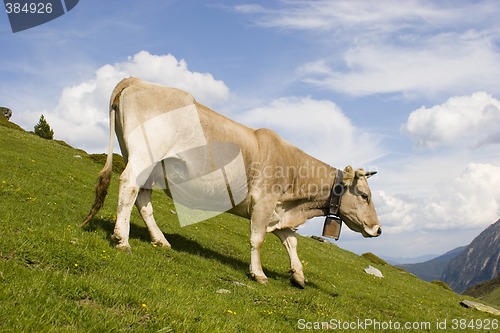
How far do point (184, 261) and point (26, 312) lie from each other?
7.16 m

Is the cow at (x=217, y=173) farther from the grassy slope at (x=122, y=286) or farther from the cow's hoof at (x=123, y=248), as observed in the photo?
the grassy slope at (x=122, y=286)

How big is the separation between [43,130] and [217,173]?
63086 millimetres

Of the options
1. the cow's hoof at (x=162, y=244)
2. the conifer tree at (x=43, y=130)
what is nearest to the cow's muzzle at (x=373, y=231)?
the cow's hoof at (x=162, y=244)

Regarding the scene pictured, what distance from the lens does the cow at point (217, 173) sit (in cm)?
1113

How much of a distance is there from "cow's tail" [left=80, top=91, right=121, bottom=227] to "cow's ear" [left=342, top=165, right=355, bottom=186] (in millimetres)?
7685

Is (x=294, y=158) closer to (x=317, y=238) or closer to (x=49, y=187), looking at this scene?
(x=49, y=187)

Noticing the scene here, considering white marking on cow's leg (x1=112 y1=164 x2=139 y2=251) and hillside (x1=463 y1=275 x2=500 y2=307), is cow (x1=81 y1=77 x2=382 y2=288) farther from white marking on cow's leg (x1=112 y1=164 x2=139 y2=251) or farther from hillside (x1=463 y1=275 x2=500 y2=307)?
hillside (x1=463 y1=275 x2=500 y2=307)

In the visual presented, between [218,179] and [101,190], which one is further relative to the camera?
[218,179]

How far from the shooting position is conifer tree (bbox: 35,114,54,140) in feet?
218

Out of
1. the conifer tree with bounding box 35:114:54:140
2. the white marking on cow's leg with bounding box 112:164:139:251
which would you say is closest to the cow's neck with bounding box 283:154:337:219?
the white marking on cow's leg with bounding box 112:164:139:251

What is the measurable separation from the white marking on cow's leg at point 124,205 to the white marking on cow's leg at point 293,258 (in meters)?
5.84

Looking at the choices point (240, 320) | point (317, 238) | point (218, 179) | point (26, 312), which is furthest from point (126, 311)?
point (317, 238)

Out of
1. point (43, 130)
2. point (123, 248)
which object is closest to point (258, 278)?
point (123, 248)

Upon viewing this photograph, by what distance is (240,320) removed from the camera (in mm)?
7742
